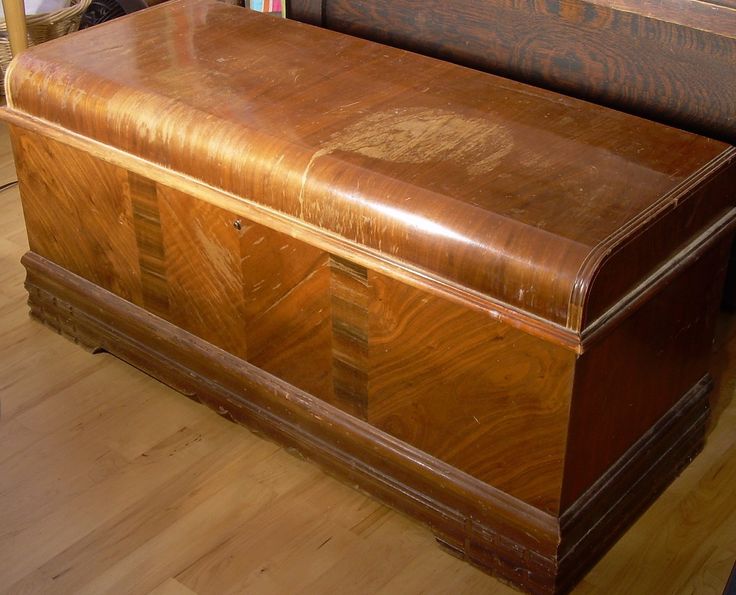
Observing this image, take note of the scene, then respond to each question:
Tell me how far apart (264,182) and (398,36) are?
707 millimetres

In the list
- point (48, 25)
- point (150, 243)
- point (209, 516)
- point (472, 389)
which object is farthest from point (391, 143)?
point (48, 25)

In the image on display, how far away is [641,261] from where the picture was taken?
1.42 metres

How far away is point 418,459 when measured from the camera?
1.62m

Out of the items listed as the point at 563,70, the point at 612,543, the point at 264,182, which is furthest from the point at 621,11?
the point at 612,543

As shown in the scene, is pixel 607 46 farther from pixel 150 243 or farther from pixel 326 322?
pixel 150 243

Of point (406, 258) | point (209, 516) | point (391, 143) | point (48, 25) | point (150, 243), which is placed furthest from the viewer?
point (48, 25)

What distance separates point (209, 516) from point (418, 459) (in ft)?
1.12

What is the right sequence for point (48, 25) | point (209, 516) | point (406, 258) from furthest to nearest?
point (48, 25) → point (209, 516) → point (406, 258)

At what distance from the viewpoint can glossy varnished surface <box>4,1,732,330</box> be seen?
1.40 m

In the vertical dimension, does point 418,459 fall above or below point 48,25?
below

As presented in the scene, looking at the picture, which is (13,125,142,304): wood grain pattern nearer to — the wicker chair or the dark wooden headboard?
the dark wooden headboard

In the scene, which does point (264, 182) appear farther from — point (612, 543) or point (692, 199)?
point (612, 543)

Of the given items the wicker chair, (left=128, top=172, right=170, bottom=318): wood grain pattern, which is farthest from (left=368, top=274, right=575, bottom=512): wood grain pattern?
the wicker chair

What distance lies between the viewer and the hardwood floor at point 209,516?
5.23 ft
